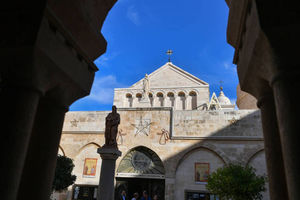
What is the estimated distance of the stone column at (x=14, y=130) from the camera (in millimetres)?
2301

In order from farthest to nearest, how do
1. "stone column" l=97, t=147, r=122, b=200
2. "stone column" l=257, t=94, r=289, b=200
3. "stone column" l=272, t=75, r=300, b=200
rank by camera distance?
"stone column" l=97, t=147, r=122, b=200 < "stone column" l=257, t=94, r=289, b=200 < "stone column" l=272, t=75, r=300, b=200

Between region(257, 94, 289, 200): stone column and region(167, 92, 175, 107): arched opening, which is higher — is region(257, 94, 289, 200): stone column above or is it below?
below

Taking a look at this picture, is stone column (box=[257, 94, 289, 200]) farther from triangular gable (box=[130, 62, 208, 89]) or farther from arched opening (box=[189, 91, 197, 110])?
triangular gable (box=[130, 62, 208, 89])

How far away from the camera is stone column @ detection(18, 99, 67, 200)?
10.3 feet

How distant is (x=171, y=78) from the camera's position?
98.8 ft

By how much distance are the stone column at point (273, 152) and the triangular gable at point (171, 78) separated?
84.8ft

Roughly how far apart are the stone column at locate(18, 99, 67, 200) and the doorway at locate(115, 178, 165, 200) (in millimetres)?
11603

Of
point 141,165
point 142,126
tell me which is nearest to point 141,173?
point 141,165

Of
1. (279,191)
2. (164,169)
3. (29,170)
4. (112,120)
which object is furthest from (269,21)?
(164,169)

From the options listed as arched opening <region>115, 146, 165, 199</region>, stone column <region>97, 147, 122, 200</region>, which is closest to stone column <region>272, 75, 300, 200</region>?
stone column <region>97, 147, 122, 200</region>

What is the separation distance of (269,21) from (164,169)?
41.7 ft

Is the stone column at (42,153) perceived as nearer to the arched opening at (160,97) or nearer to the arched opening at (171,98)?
the arched opening at (171,98)

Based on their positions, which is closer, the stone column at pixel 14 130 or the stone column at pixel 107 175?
the stone column at pixel 14 130

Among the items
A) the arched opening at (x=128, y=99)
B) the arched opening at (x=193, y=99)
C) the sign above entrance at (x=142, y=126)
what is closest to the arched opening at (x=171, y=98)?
the arched opening at (x=193, y=99)
